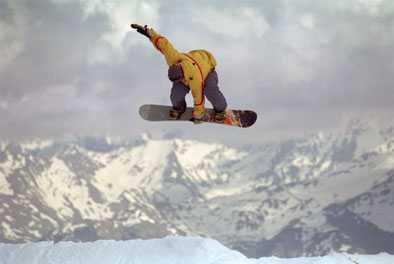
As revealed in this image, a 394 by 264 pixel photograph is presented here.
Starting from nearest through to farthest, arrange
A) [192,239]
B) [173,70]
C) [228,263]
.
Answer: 1. [173,70]
2. [228,263]
3. [192,239]

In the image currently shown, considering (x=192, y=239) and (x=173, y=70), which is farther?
(x=192, y=239)

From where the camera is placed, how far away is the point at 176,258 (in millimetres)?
32688

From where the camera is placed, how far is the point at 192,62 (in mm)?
22156

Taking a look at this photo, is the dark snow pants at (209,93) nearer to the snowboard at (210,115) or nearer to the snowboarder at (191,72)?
the snowboarder at (191,72)

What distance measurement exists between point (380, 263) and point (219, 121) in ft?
34.6

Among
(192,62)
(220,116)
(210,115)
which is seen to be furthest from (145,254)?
(192,62)

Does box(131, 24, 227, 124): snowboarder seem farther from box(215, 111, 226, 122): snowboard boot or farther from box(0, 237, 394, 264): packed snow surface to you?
box(0, 237, 394, 264): packed snow surface

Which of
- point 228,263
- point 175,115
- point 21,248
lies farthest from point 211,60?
point 21,248

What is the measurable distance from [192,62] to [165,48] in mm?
779

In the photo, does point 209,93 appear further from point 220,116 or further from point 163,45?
point 220,116

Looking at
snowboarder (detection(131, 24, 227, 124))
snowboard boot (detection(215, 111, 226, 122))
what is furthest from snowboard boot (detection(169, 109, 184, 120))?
snowboarder (detection(131, 24, 227, 124))

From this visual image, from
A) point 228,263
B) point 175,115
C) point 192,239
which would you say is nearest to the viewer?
point 175,115

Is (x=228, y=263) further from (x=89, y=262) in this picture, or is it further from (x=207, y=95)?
(x=207, y=95)

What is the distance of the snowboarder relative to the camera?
21.9m
